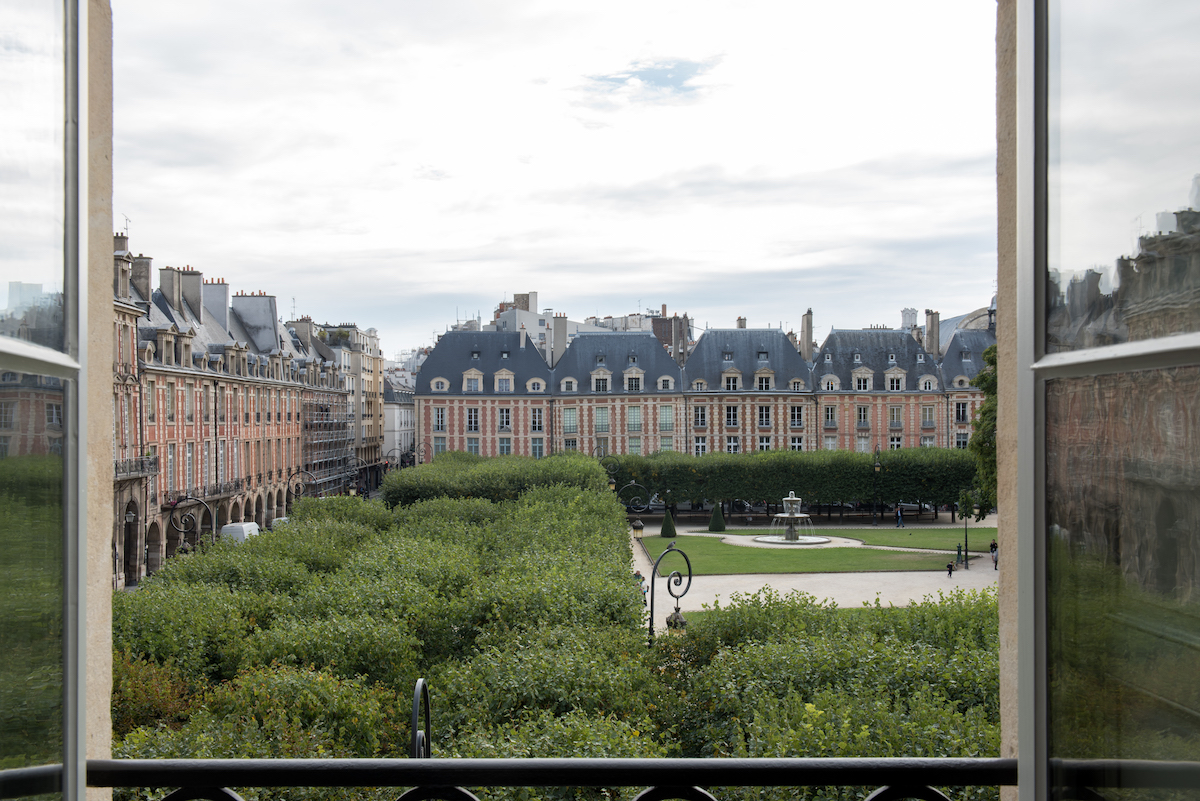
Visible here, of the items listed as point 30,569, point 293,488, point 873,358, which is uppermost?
point 873,358

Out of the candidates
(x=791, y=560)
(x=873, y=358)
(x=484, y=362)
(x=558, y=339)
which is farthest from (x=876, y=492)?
(x=484, y=362)

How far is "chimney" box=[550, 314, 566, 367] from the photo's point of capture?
5291cm

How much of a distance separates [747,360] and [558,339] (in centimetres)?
1117

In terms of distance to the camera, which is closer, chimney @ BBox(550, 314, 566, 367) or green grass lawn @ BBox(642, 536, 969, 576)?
green grass lawn @ BBox(642, 536, 969, 576)

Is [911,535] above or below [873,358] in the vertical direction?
below

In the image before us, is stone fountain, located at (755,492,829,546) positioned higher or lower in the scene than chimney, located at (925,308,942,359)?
lower

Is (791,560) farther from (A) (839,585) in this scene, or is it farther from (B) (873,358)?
(B) (873,358)

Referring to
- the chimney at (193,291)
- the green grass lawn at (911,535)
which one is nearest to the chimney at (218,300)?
the chimney at (193,291)

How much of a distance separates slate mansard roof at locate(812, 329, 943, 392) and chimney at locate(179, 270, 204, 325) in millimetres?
32264

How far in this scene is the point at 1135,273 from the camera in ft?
4.58

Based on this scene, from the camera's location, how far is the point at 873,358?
50750 millimetres

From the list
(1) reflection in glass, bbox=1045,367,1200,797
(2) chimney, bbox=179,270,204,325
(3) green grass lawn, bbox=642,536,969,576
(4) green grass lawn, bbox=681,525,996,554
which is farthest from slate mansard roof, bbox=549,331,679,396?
(1) reflection in glass, bbox=1045,367,1200,797

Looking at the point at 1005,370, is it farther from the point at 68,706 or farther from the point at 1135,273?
the point at 68,706

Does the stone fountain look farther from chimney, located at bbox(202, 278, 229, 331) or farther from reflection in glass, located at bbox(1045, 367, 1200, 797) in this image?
reflection in glass, located at bbox(1045, 367, 1200, 797)
